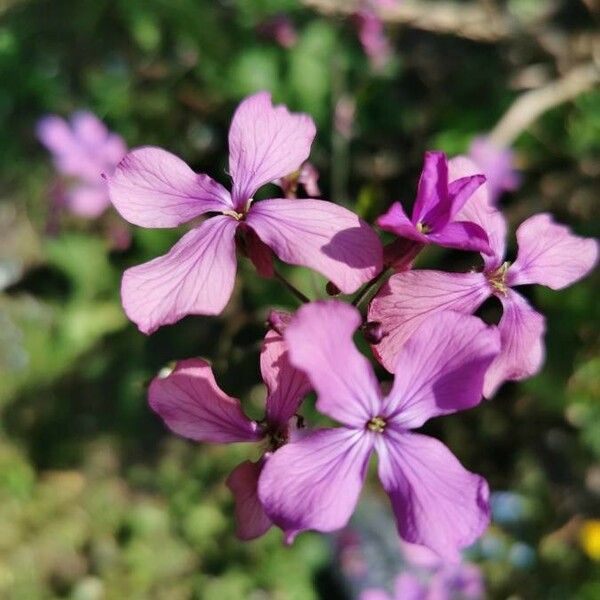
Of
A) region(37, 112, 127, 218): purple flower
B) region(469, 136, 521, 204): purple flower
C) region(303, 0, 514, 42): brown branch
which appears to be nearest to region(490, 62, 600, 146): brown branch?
region(469, 136, 521, 204): purple flower

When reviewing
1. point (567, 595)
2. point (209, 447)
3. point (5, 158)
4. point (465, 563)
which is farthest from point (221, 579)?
point (5, 158)

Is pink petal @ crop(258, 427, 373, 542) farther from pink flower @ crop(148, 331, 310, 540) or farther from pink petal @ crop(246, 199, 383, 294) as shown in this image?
pink petal @ crop(246, 199, 383, 294)

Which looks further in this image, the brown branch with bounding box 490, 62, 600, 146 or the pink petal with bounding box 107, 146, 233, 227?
the brown branch with bounding box 490, 62, 600, 146

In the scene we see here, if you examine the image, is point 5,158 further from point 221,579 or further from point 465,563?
point 465,563

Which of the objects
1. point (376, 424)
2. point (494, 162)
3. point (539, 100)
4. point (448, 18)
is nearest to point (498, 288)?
point (376, 424)

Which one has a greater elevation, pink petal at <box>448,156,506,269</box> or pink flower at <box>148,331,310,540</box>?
pink petal at <box>448,156,506,269</box>

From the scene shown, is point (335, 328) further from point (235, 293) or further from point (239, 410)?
point (235, 293)
